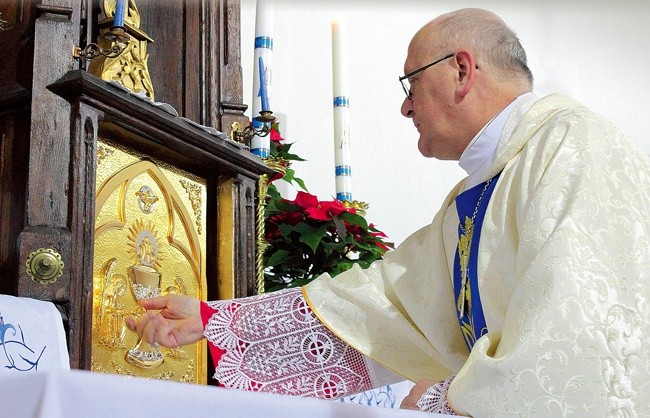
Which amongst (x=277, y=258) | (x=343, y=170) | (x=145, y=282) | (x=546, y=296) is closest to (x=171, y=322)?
(x=145, y=282)

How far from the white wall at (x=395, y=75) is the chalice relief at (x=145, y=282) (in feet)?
6.15

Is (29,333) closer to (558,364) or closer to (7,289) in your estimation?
(7,289)

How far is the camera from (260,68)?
302 centimetres

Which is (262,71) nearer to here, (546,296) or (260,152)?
(260,152)

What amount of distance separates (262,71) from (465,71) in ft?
2.78

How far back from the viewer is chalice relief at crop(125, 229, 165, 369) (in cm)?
251

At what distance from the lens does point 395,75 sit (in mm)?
5129

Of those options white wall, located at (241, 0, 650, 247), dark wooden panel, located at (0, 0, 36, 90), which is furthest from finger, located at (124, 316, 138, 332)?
white wall, located at (241, 0, 650, 247)

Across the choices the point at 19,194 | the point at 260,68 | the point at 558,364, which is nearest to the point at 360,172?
the point at 260,68

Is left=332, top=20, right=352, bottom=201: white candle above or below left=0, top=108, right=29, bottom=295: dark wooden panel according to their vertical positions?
above

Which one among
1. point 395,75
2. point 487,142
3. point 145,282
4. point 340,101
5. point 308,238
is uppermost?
point 395,75

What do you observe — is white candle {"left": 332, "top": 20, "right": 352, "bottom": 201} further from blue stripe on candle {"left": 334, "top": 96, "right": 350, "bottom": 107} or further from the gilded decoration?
the gilded decoration

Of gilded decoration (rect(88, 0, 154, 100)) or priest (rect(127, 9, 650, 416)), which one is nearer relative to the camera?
priest (rect(127, 9, 650, 416))

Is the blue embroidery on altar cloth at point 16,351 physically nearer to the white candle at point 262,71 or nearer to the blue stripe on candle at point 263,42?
the white candle at point 262,71
